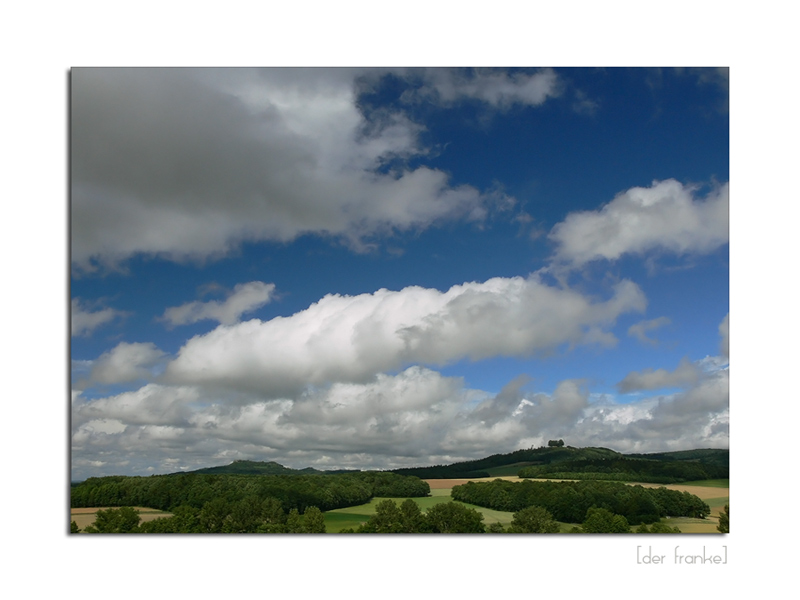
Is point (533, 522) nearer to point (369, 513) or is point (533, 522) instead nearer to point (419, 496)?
point (419, 496)

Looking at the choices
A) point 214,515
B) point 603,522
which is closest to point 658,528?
point 603,522

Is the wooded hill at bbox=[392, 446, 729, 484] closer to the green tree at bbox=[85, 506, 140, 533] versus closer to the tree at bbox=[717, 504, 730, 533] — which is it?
the tree at bbox=[717, 504, 730, 533]

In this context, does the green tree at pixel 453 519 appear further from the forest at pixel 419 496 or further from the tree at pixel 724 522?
the tree at pixel 724 522

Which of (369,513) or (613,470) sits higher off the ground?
(613,470)

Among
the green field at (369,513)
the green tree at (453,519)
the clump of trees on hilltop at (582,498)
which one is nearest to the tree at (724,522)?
the clump of trees on hilltop at (582,498)

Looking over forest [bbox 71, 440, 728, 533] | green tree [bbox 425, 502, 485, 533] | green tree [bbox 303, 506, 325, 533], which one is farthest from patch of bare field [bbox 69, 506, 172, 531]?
green tree [bbox 425, 502, 485, 533]

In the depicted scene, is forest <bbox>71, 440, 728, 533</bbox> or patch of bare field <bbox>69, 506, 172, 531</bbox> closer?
patch of bare field <bbox>69, 506, 172, 531</bbox>
